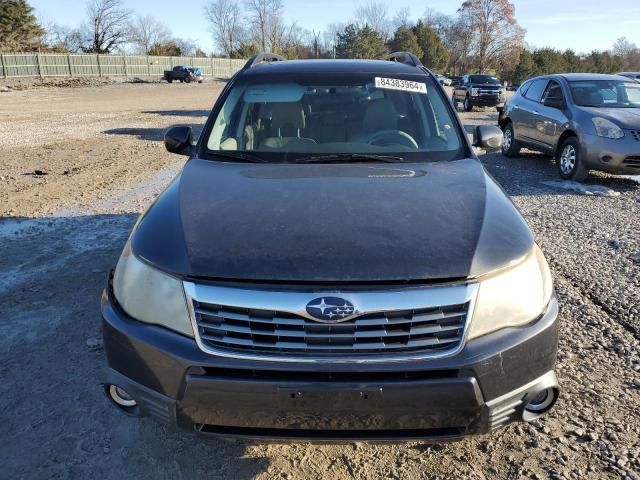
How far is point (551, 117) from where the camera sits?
940cm

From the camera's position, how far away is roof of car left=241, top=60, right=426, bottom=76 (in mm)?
3830

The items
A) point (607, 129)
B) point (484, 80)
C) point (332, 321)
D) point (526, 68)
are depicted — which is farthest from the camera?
point (526, 68)

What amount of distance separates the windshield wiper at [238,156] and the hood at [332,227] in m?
0.26

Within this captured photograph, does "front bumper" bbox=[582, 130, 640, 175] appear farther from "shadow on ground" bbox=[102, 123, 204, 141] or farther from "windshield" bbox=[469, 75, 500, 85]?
"windshield" bbox=[469, 75, 500, 85]

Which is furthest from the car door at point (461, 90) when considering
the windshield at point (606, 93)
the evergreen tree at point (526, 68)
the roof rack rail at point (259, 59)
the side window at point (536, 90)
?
the evergreen tree at point (526, 68)

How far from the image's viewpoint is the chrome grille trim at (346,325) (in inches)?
75.5

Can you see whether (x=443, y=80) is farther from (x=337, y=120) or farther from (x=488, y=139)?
(x=337, y=120)

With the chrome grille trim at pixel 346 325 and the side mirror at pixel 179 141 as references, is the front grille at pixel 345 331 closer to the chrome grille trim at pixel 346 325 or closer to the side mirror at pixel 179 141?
the chrome grille trim at pixel 346 325

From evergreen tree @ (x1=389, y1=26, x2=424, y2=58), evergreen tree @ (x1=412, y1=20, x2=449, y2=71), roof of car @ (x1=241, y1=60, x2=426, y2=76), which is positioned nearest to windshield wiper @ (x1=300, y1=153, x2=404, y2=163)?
roof of car @ (x1=241, y1=60, x2=426, y2=76)

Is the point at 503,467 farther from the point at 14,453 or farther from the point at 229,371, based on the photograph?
the point at 14,453

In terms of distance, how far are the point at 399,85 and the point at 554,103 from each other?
691 cm

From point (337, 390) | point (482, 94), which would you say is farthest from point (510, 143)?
point (482, 94)

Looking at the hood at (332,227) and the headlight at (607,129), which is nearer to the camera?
the hood at (332,227)

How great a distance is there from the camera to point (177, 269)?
2027mm
